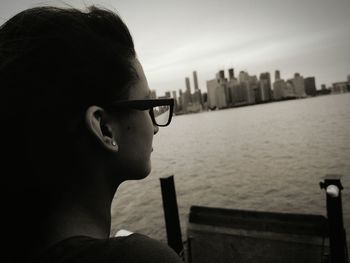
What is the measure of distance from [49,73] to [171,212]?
19.4 ft

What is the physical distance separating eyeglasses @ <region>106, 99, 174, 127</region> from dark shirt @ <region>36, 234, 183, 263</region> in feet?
1.89

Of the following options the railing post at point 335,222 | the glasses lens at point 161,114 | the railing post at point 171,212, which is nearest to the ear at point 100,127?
the glasses lens at point 161,114

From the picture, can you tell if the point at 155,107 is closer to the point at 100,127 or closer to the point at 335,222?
the point at 100,127

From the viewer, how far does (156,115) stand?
1551 millimetres

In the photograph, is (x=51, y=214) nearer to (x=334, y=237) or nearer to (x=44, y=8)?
(x=44, y=8)

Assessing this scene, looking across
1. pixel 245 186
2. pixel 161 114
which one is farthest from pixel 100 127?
pixel 245 186

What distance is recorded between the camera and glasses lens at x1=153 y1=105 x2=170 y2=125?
1517mm

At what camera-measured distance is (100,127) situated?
46.1 inches

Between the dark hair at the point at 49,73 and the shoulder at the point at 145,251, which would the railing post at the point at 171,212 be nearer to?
the dark hair at the point at 49,73

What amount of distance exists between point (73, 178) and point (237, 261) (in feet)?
15.7

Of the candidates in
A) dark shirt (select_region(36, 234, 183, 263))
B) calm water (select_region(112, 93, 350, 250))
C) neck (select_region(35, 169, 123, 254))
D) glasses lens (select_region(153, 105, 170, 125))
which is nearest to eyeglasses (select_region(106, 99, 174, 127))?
glasses lens (select_region(153, 105, 170, 125))

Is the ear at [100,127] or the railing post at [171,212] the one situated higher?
the ear at [100,127]

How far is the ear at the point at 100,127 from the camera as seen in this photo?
108 centimetres

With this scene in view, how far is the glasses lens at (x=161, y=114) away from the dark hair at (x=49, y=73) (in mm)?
372
